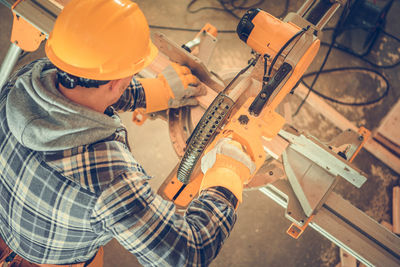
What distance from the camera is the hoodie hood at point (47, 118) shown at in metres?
1.03

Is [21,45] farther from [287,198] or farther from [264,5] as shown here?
[264,5]

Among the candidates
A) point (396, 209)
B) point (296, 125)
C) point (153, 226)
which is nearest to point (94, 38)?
point (153, 226)

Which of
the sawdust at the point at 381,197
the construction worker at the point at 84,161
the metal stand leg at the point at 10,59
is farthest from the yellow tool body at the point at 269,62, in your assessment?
the sawdust at the point at 381,197

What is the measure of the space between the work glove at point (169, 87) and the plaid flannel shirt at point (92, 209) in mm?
649

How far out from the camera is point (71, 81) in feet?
3.68

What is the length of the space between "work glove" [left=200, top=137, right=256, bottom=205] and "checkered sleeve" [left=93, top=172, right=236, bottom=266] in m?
0.16

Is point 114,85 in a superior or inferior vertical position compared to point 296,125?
superior

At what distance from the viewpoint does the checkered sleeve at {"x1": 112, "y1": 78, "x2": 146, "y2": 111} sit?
1.79 m

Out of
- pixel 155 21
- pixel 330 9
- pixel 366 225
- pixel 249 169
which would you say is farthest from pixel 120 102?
pixel 155 21

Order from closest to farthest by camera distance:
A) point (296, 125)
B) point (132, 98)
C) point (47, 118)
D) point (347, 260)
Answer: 1. point (47, 118)
2. point (132, 98)
3. point (347, 260)
4. point (296, 125)

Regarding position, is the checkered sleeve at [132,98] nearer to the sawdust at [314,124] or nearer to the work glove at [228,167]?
the work glove at [228,167]

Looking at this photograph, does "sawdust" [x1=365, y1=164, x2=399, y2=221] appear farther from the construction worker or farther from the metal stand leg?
the metal stand leg

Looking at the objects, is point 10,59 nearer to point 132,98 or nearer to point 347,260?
point 132,98

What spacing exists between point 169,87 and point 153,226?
3.37 ft
